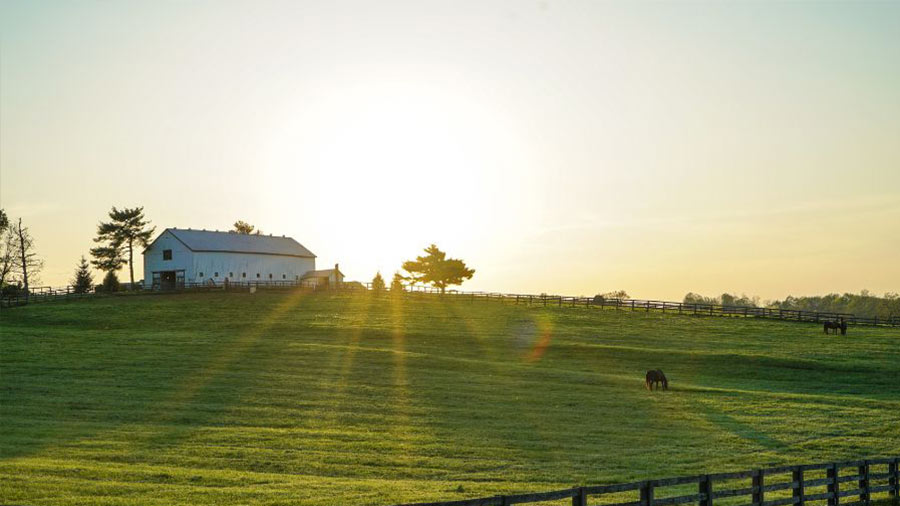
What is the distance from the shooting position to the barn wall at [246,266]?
353ft

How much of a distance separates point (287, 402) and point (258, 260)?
256ft

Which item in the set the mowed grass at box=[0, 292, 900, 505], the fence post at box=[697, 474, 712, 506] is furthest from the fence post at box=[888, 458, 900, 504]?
the fence post at box=[697, 474, 712, 506]

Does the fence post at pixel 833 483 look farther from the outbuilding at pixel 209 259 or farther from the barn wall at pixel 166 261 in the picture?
the barn wall at pixel 166 261

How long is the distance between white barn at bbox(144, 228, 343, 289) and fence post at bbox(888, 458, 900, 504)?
9391cm

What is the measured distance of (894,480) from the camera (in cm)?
2194

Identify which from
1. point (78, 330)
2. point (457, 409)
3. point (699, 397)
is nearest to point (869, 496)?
point (457, 409)

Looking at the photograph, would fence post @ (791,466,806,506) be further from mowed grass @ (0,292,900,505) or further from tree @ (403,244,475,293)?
tree @ (403,244,475,293)

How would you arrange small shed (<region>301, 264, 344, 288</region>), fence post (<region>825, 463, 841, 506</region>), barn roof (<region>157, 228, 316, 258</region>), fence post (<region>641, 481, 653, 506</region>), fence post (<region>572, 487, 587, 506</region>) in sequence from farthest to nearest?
small shed (<region>301, 264, 344, 288</region>), barn roof (<region>157, 228, 316, 258</region>), fence post (<region>825, 463, 841, 506</region>), fence post (<region>641, 481, 653, 506</region>), fence post (<region>572, 487, 587, 506</region>)

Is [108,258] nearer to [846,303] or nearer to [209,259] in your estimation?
[209,259]

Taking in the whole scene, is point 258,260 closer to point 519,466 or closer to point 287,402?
point 287,402

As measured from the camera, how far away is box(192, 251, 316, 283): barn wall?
10756cm

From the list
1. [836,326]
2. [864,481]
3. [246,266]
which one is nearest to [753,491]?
[864,481]

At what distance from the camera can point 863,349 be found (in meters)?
61.1

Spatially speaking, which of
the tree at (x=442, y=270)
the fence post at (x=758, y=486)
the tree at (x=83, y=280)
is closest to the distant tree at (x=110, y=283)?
the tree at (x=83, y=280)
